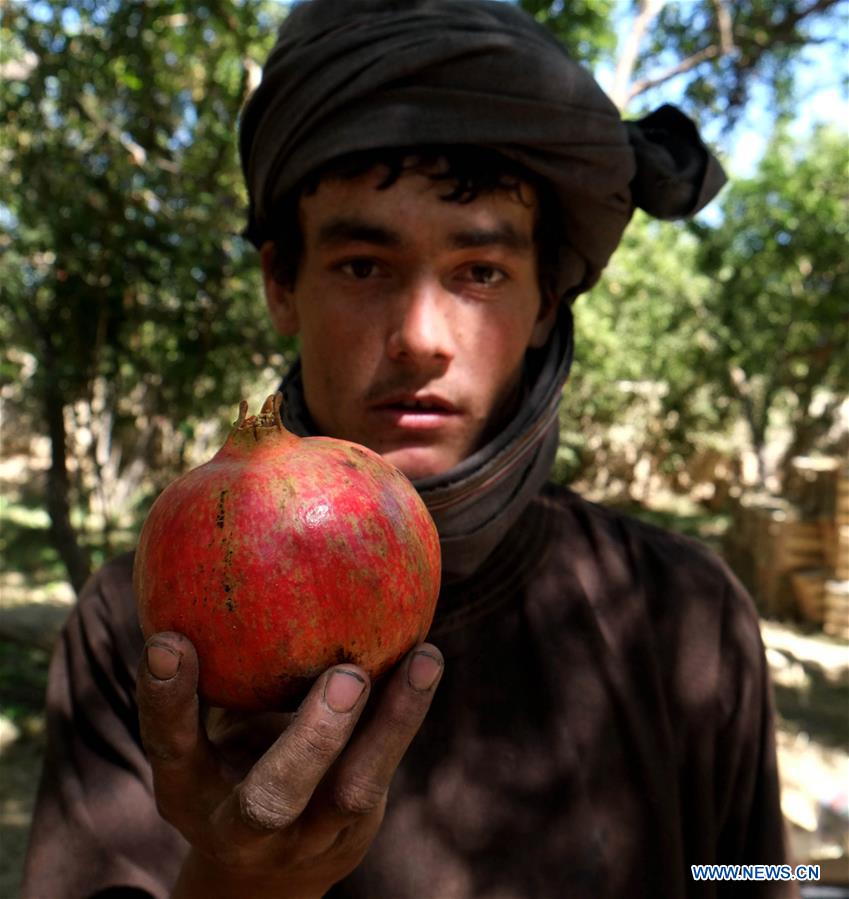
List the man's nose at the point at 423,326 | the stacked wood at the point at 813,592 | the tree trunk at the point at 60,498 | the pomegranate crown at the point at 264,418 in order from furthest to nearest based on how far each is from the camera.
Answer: the stacked wood at the point at 813,592 → the tree trunk at the point at 60,498 → the man's nose at the point at 423,326 → the pomegranate crown at the point at 264,418

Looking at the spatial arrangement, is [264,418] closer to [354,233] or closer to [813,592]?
[354,233]

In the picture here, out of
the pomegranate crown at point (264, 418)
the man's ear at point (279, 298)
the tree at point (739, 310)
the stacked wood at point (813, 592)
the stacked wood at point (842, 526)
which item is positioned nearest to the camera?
the pomegranate crown at point (264, 418)

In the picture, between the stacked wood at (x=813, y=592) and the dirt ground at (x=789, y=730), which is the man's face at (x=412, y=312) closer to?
the dirt ground at (x=789, y=730)

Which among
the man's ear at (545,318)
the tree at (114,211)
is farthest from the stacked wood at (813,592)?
the man's ear at (545,318)

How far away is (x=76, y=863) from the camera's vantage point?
1.57 m

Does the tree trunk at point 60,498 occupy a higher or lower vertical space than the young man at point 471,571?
lower

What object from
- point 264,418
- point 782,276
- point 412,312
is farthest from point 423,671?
point 782,276

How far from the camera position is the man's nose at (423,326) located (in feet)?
4.98

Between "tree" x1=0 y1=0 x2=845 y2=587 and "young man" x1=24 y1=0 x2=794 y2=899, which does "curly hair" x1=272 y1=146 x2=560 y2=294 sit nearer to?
"young man" x1=24 y1=0 x2=794 y2=899

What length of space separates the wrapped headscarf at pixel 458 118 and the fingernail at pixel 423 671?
0.51 metres

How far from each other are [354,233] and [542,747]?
3.55 feet

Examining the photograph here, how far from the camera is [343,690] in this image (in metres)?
0.95

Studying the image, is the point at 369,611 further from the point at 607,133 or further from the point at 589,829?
the point at 607,133

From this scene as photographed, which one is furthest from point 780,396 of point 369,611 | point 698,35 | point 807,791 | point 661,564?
point 369,611
